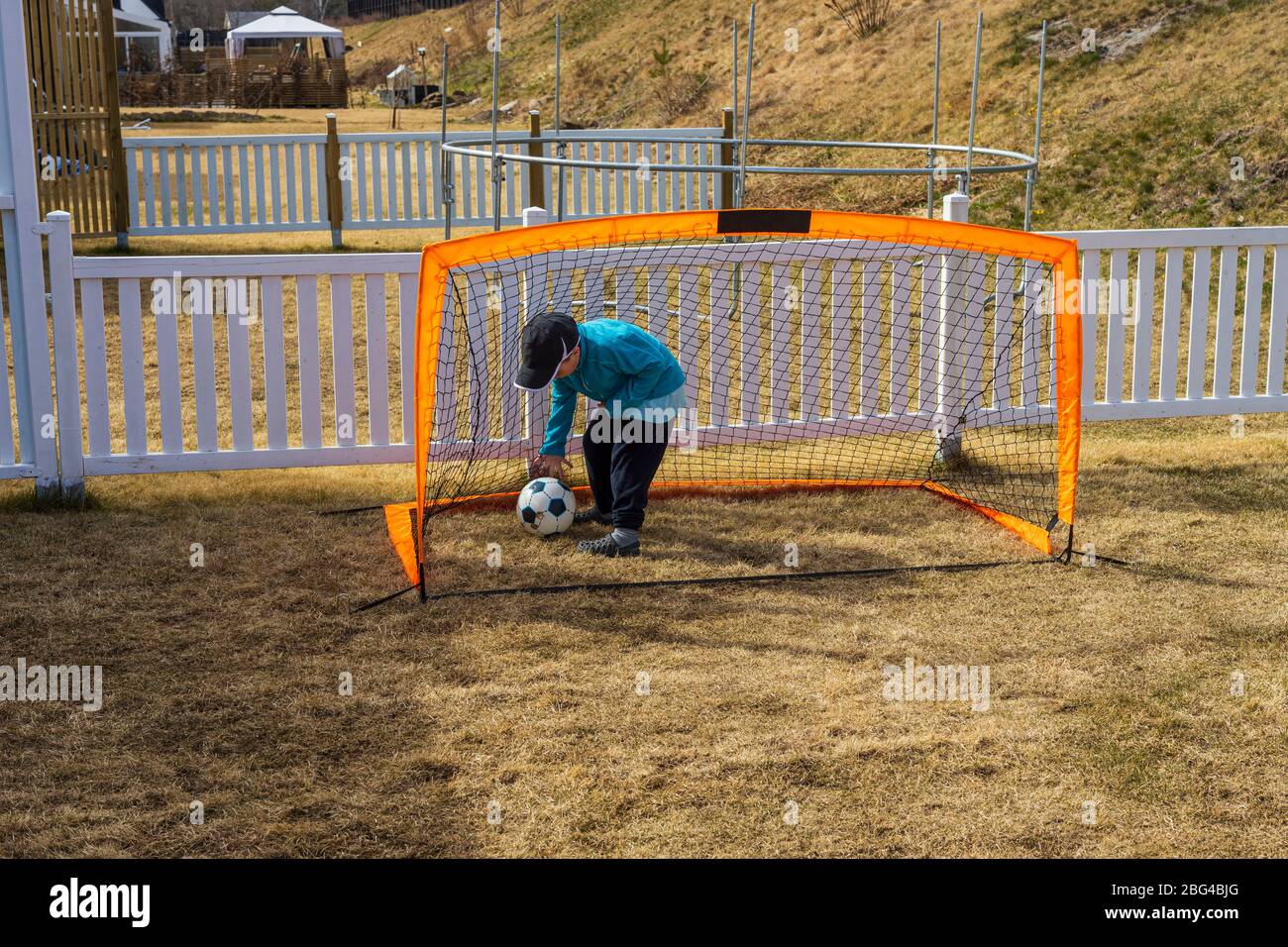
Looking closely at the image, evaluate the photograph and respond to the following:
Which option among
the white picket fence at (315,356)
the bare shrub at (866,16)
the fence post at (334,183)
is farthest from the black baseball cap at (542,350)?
the bare shrub at (866,16)

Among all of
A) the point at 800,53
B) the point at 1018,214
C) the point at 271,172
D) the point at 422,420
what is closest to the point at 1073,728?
the point at 422,420

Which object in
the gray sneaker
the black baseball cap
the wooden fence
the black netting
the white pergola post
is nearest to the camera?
the black baseball cap

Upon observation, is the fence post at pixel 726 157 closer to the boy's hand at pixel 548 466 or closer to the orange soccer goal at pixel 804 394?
the orange soccer goal at pixel 804 394

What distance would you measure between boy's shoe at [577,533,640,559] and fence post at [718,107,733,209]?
951 cm

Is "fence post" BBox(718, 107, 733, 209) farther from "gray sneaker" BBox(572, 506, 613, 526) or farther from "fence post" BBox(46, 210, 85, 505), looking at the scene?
"fence post" BBox(46, 210, 85, 505)

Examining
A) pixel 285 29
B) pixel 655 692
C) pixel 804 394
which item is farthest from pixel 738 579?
pixel 285 29

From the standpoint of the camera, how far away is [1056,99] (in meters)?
18.6

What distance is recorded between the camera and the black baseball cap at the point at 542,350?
5828 millimetres

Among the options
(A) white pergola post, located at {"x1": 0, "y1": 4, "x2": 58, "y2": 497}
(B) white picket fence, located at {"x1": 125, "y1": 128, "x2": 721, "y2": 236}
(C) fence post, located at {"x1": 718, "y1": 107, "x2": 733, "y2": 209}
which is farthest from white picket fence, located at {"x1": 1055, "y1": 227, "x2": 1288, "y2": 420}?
(B) white picket fence, located at {"x1": 125, "y1": 128, "x2": 721, "y2": 236}

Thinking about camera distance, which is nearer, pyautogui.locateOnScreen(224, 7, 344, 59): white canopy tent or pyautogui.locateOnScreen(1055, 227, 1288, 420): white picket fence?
pyautogui.locateOnScreen(1055, 227, 1288, 420): white picket fence

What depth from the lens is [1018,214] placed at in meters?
16.0

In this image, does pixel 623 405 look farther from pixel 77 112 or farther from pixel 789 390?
pixel 77 112

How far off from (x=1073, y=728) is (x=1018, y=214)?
1230 cm

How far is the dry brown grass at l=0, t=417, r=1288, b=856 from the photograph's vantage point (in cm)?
397
